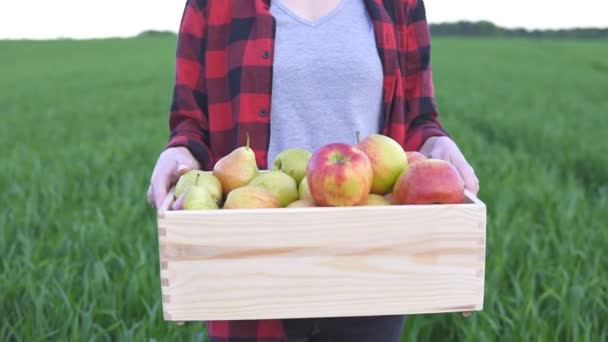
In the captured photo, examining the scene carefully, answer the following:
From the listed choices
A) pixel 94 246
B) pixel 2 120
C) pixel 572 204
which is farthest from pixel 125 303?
pixel 2 120

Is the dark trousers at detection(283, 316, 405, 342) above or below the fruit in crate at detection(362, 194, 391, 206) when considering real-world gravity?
below

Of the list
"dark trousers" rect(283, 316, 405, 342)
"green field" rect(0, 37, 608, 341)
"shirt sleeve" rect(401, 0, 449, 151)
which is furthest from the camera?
"green field" rect(0, 37, 608, 341)

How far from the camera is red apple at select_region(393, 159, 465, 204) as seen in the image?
107 centimetres

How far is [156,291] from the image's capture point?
2.47 m

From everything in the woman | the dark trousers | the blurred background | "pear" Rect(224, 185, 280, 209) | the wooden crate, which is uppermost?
the woman

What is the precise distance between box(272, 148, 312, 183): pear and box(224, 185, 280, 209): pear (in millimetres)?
144

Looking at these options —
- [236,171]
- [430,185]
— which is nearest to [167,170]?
[236,171]

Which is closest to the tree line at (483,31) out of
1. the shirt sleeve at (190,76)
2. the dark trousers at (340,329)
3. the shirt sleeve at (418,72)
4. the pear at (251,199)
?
the shirt sleeve at (418,72)

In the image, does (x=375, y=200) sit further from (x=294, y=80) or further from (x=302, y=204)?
(x=294, y=80)

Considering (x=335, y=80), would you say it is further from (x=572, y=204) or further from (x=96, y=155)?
(x=96, y=155)

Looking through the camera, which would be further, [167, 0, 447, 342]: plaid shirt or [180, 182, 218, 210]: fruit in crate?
[167, 0, 447, 342]: plaid shirt

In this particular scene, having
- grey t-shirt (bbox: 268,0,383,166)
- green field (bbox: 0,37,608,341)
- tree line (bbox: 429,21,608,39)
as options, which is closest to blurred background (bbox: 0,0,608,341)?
green field (bbox: 0,37,608,341)

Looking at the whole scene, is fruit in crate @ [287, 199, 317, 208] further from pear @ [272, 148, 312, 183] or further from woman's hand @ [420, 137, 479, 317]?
woman's hand @ [420, 137, 479, 317]

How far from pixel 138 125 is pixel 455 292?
7.22 meters
